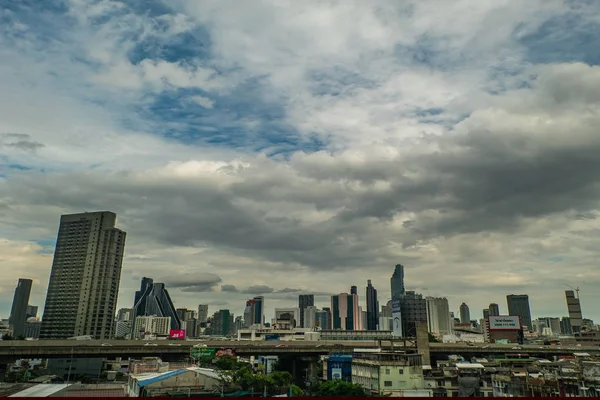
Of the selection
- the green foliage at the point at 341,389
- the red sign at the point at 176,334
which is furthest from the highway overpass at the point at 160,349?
the green foliage at the point at 341,389

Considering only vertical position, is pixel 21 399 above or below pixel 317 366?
above

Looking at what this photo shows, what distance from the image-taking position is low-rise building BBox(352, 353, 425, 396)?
233 feet

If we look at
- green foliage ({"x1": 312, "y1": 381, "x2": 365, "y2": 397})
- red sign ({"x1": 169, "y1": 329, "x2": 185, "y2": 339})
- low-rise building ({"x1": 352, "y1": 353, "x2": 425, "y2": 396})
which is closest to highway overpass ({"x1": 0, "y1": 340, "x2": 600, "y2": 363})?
red sign ({"x1": 169, "y1": 329, "x2": 185, "y2": 339})

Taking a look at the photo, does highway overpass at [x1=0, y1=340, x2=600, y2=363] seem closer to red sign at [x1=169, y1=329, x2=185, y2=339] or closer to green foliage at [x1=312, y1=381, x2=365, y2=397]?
red sign at [x1=169, y1=329, x2=185, y2=339]

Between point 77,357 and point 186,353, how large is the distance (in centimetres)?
2538

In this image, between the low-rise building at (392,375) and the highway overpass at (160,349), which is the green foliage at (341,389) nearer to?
the low-rise building at (392,375)

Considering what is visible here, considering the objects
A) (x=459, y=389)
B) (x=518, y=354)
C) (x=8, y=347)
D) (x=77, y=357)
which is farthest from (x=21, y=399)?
(x=518, y=354)

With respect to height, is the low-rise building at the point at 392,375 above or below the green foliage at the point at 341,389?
above

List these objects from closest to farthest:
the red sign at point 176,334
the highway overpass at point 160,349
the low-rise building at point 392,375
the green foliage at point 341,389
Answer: the green foliage at point 341,389 < the low-rise building at point 392,375 < the highway overpass at point 160,349 < the red sign at point 176,334

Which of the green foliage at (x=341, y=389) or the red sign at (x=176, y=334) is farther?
the red sign at (x=176, y=334)

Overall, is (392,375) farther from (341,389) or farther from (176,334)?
(176,334)

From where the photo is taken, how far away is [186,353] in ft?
361

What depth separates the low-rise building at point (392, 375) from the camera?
233 feet

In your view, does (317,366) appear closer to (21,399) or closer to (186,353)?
(186,353)
